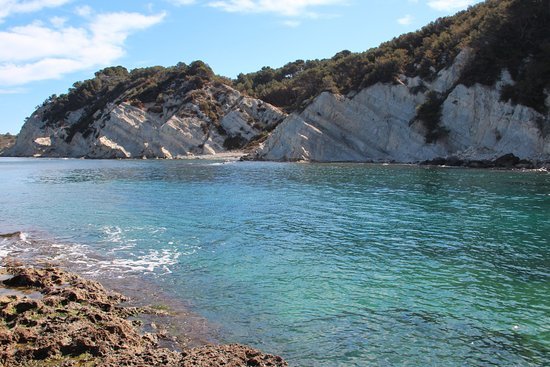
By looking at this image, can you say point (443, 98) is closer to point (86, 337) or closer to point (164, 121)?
point (86, 337)

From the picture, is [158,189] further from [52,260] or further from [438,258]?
[438,258]

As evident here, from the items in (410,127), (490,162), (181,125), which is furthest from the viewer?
(181,125)

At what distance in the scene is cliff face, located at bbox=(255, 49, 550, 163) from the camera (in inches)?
2263

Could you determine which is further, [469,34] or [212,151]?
[212,151]

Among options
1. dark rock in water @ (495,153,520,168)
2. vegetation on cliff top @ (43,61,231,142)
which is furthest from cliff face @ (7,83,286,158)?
dark rock in water @ (495,153,520,168)

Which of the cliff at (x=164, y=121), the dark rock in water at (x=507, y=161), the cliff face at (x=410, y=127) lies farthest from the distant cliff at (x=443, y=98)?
the cliff at (x=164, y=121)

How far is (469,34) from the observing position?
74.1m

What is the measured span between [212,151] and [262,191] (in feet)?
234

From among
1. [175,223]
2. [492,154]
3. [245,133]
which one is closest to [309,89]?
[245,133]

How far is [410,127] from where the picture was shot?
7131 cm

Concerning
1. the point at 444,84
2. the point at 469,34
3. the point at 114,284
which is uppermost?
the point at 469,34

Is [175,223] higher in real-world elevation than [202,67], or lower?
lower

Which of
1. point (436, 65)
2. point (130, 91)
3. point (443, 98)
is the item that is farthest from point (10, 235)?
point (130, 91)

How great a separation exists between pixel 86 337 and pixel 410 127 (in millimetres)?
66932
